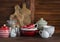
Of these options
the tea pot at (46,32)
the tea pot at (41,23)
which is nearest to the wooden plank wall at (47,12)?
the tea pot at (41,23)

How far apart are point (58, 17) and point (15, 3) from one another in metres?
0.45

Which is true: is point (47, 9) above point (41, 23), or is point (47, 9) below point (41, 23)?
above

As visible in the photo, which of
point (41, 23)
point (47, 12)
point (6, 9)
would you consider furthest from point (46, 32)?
point (6, 9)

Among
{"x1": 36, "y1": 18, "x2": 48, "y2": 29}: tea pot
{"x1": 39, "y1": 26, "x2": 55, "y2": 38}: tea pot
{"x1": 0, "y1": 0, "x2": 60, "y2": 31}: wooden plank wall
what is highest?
{"x1": 0, "y1": 0, "x2": 60, "y2": 31}: wooden plank wall

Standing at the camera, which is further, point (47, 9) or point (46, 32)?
point (47, 9)

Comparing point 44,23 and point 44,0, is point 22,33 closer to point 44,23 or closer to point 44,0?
point 44,23

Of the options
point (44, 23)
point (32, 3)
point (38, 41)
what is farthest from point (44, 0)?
point (38, 41)

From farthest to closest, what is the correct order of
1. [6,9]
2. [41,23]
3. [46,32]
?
[6,9] → [41,23] → [46,32]

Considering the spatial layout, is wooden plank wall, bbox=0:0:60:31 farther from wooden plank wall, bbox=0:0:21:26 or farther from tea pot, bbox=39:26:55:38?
tea pot, bbox=39:26:55:38

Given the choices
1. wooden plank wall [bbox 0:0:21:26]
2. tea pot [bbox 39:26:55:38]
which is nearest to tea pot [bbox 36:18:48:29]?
tea pot [bbox 39:26:55:38]

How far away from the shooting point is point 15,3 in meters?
2.03

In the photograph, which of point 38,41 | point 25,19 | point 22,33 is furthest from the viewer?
point 25,19

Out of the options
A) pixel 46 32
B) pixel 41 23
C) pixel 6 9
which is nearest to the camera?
pixel 46 32

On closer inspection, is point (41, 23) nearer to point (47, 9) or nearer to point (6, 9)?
point (47, 9)
